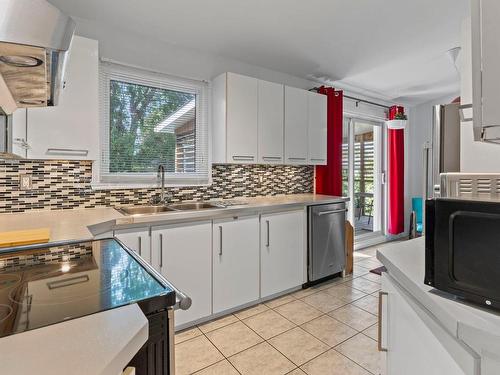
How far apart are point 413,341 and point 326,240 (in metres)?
2.29

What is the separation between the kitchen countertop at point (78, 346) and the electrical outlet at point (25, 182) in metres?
1.89

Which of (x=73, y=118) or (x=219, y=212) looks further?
(x=219, y=212)

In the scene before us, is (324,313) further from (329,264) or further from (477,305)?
(477,305)

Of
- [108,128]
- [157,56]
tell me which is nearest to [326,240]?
[108,128]

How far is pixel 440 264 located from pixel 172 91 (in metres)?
2.69

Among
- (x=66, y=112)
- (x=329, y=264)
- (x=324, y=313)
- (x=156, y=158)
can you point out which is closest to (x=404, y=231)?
(x=329, y=264)

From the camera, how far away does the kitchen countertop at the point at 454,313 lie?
2.06ft

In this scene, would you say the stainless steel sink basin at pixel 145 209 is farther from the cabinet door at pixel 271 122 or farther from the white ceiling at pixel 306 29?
the white ceiling at pixel 306 29

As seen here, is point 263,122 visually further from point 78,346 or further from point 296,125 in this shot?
point 78,346

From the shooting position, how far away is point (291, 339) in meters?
2.17

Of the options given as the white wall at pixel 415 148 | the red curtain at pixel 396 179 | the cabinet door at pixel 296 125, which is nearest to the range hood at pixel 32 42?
the cabinet door at pixel 296 125

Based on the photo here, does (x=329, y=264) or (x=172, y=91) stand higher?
(x=172, y=91)

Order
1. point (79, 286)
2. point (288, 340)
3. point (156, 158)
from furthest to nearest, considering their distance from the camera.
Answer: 1. point (156, 158)
2. point (288, 340)
3. point (79, 286)

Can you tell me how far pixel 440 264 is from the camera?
82 centimetres
